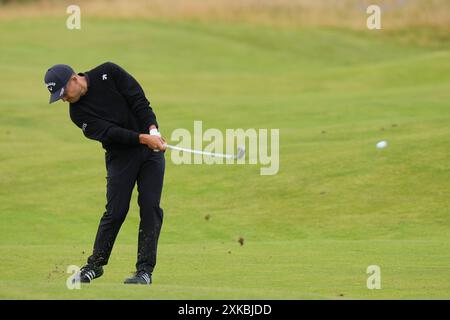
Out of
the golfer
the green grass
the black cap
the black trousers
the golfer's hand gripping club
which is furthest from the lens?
the green grass

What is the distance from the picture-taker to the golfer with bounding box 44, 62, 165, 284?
430 inches

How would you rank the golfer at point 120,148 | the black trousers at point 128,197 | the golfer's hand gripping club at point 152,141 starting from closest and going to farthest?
the golfer's hand gripping club at point 152,141, the golfer at point 120,148, the black trousers at point 128,197

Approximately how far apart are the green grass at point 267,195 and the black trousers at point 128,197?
0.43 metres

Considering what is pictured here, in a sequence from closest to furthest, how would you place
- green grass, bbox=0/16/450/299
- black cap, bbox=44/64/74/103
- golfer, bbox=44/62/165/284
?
black cap, bbox=44/64/74/103 < golfer, bbox=44/62/165/284 < green grass, bbox=0/16/450/299

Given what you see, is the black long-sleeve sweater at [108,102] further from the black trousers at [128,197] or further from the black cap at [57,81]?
the black cap at [57,81]

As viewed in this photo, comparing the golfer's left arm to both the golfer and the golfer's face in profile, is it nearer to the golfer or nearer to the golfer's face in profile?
the golfer

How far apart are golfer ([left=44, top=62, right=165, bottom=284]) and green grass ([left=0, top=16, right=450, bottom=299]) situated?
0.44 metres

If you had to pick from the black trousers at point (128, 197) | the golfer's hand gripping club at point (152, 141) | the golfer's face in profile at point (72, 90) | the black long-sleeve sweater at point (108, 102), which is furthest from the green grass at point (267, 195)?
the golfer's face in profile at point (72, 90)

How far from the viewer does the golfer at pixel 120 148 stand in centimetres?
1091

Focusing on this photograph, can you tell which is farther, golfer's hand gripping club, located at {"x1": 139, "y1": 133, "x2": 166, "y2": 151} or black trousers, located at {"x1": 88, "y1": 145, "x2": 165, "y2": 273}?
black trousers, located at {"x1": 88, "y1": 145, "x2": 165, "y2": 273}

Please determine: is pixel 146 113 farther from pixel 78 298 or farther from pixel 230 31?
pixel 230 31

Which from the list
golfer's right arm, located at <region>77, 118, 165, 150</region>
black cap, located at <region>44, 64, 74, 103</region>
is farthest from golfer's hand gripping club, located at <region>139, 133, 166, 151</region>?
black cap, located at <region>44, 64, 74, 103</region>

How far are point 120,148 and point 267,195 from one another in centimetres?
900

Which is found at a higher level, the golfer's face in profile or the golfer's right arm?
the golfer's face in profile
